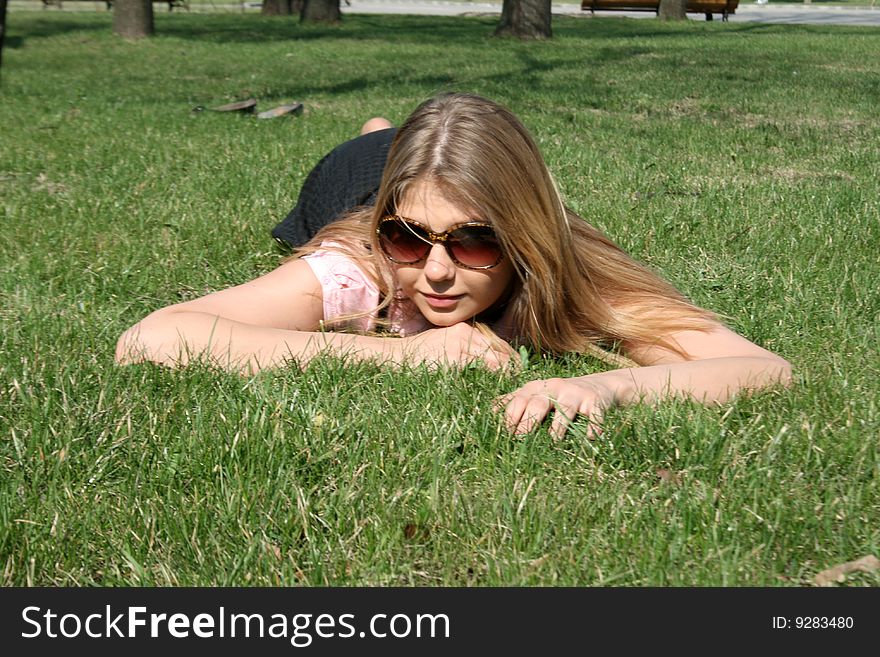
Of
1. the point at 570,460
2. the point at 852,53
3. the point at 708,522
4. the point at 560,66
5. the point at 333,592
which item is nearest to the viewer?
the point at 333,592

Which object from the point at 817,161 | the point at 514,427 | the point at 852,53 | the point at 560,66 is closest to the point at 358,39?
the point at 560,66

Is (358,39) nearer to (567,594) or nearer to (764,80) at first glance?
(764,80)

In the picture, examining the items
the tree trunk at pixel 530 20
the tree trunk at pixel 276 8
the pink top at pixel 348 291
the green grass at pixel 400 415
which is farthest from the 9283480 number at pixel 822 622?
the tree trunk at pixel 276 8

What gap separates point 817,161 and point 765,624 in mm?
6072

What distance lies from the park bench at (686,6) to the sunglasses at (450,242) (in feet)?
84.1

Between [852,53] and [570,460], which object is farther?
[852,53]

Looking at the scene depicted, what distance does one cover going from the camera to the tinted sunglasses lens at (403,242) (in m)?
3.02

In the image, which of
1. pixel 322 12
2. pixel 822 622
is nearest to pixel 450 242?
pixel 822 622

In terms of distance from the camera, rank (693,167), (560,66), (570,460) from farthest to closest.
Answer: (560,66)
(693,167)
(570,460)

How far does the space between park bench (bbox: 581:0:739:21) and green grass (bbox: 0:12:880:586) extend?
20.0 m

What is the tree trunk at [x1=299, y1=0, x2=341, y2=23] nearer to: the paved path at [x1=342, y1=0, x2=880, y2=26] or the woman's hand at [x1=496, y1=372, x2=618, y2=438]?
the paved path at [x1=342, y1=0, x2=880, y2=26]

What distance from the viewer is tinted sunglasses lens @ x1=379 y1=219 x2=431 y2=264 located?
302cm

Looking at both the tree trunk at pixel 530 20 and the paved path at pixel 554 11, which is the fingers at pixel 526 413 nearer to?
the tree trunk at pixel 530 20

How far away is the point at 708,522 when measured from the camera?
2152 mm
